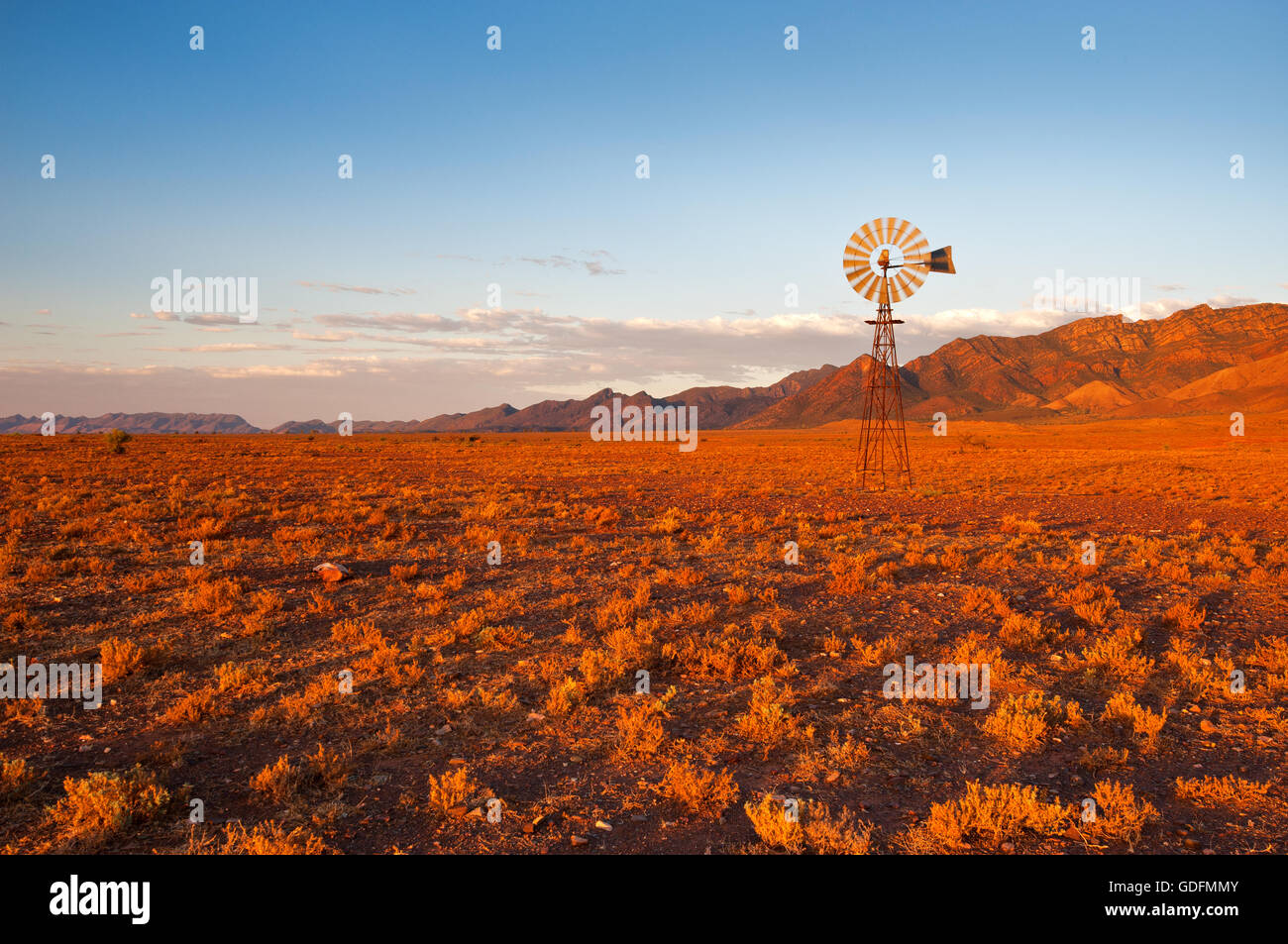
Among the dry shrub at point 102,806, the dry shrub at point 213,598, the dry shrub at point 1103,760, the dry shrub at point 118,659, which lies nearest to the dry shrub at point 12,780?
the dry shrub at point 102,806

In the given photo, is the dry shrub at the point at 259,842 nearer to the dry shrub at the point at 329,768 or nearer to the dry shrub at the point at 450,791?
the dry shrub at the point at 329,768

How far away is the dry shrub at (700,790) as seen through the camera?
193 inches

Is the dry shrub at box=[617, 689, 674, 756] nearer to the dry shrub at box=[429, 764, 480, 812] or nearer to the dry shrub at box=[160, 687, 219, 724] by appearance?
the dry shrub at box=[429, 764, 480, 812]

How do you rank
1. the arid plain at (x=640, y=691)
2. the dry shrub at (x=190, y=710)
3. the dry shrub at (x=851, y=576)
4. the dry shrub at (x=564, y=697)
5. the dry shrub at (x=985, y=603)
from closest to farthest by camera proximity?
the arid plain at (x=640, y=691)
the dry shrub at (x=190, y=710)
the dry shrub at (x=564, y=697)
the dry shrub at (x=985, y=603)
the dry shrub at (x=851, y=576)

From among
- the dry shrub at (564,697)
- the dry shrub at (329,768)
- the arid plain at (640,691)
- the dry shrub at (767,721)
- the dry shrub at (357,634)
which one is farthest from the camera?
the dry shrub at (357,634)

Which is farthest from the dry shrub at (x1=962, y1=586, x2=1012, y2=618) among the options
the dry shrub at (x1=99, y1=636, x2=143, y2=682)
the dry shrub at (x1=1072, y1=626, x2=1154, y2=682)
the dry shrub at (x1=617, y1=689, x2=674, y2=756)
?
the dry shrub at (x1=99, y1=636, x2=143, y2=682)

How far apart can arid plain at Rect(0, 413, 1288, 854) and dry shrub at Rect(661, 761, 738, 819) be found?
23mm

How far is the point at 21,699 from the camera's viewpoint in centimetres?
670

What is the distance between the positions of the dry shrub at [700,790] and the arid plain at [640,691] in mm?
23

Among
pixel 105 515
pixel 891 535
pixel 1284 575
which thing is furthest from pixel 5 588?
pixel 1284 575

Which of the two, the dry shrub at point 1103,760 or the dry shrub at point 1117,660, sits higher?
the dry shrub at point 1117,660
